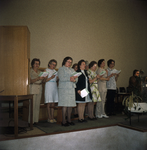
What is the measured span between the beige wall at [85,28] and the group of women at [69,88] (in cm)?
226

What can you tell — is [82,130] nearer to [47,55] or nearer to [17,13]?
[47,55]

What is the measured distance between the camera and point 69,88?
339 centimetres

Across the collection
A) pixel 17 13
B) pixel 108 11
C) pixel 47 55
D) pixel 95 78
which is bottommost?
pixel 95 78

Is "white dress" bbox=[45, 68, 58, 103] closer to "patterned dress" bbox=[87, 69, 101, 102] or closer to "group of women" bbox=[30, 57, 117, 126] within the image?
"group of women" bbox=[30, 57, 117, 126]

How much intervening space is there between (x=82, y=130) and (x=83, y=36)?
4407 millimetres

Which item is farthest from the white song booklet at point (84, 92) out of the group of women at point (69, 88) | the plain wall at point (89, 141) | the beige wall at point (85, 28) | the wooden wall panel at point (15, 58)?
the beige wall at point (85, 28)

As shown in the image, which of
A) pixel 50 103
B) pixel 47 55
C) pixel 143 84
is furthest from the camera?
pixel 47 55

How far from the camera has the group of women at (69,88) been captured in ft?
11.1

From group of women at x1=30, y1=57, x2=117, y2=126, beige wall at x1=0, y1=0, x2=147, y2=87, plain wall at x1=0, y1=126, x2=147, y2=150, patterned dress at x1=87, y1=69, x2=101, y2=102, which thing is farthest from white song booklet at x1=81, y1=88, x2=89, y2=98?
beige wall at x1=0, y1=0, x2=147, y2=87

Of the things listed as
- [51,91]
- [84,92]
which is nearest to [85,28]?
[51,91]

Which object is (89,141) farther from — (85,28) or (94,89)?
(85,28)

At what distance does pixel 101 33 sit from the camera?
705cm

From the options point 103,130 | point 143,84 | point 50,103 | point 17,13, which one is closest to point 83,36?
point 17,13

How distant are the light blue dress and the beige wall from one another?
2629 mm
